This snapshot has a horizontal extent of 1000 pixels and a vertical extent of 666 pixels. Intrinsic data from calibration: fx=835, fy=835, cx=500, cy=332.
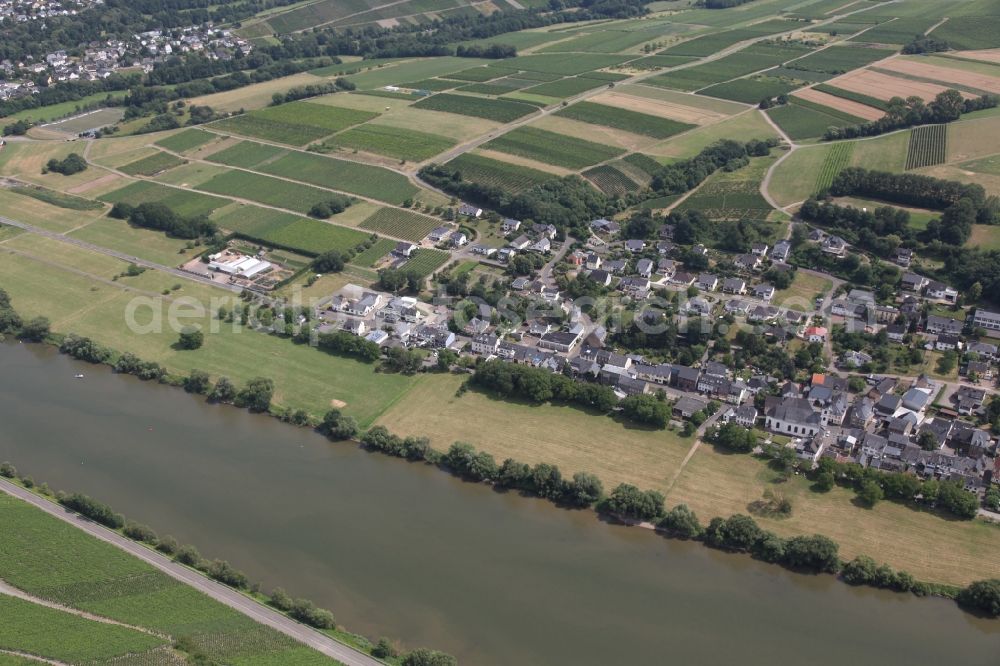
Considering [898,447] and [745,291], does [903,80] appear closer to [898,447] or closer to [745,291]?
[745,291]

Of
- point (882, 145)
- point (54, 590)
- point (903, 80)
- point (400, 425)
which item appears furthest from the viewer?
point (903, 80)

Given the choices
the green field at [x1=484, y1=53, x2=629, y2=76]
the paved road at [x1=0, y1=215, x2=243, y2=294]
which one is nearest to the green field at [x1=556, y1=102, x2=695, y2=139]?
the green field at [x1=484, y1=53, x2=629, y2=76]

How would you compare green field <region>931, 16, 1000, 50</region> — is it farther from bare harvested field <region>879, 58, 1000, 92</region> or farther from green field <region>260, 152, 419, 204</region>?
green field <region>260, 152, 419, 204</region>

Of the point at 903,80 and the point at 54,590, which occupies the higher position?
the point at 903,80

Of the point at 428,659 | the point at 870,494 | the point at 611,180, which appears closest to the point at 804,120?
the point at 611,180

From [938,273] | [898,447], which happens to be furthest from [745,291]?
[898,447]

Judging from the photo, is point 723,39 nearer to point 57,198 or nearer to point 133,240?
point 133,240
